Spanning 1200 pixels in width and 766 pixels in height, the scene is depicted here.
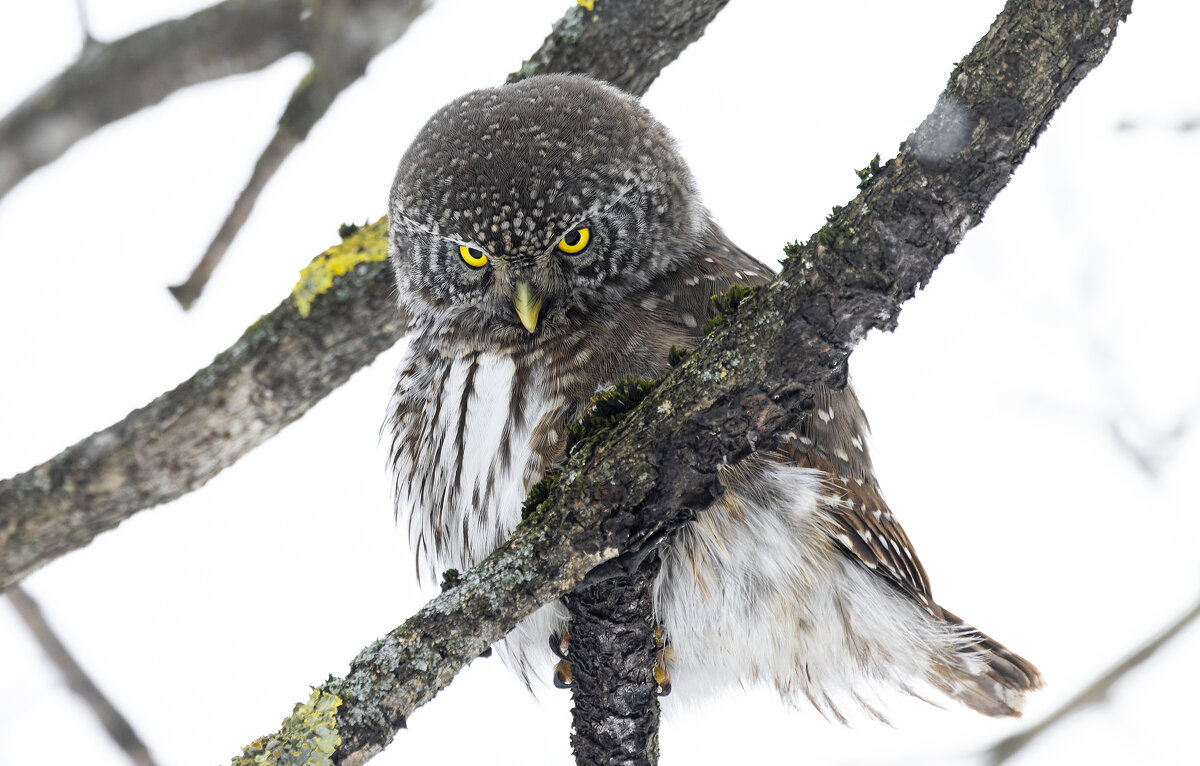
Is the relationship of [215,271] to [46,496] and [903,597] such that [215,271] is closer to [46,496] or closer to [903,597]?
[46,496]

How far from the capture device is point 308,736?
64.4 inches

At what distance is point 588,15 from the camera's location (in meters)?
3.39

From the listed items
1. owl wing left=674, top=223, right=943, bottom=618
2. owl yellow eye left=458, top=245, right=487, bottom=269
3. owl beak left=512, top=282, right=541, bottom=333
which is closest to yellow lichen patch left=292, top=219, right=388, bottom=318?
owl yellow eye left=458, top=245, right=487, bottom=269

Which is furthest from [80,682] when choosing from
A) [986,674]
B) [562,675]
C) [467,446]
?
[986,674]

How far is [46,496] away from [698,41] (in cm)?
260

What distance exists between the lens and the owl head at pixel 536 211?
2664 millimetres

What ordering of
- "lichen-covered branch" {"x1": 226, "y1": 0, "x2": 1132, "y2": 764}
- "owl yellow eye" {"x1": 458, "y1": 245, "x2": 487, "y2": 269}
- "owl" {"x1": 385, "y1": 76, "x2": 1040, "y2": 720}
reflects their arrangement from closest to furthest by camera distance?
1. "lichen-covered branch" {"x1": 226, "y1": 0, "x2": 1132, "y2": 764}
2. "owl" {"x1": 385, "y1": 76, "x2": 1040, "y2": 720}
3. "owl yellow eye" {"x1": 458, "y1": 245, "x2": 487, "y2": 269}

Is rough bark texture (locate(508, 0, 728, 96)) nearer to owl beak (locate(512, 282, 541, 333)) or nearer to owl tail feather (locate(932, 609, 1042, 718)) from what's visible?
owl beak (locate(512, 282, 541, 333))

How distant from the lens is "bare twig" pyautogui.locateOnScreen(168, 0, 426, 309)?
10.4ft

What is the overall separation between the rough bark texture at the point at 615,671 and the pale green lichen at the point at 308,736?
19.5 inches

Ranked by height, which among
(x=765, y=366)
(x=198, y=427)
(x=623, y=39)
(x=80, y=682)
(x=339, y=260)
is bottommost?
(x=80, y=682)

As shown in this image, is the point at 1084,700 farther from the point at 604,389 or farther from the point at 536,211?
the point at 536,211

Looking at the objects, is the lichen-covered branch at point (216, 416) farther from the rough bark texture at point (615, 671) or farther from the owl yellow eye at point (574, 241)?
the rough bark texture at point (615, 671)

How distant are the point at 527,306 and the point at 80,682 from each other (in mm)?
1478
